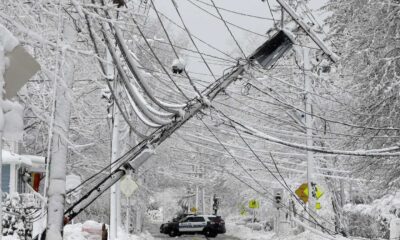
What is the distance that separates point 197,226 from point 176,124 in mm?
34863

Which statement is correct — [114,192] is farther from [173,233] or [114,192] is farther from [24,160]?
[173,233]

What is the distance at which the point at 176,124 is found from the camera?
10477 mm

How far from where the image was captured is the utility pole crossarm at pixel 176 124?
410 inches

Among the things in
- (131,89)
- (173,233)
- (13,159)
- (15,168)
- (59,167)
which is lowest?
(173,233)

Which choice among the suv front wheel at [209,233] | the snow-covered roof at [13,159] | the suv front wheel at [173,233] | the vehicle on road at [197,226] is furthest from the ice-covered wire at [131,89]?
the suv front wheel at [173,233]

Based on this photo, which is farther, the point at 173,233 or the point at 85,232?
the point at 173,233

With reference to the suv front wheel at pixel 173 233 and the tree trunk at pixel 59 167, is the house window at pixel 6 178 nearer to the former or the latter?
the tree trunk at pixel 59 167

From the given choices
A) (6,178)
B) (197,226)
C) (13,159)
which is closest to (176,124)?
(13,159)

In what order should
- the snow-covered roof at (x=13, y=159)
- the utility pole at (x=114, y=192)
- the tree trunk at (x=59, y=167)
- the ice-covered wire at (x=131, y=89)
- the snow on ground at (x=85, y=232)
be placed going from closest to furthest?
the ice-covered wire at (x=131, y=89) < the tree trunk at (x=59, y=167) < the utility pole at (x=114, y=192) < the snow on ground at (x=85, y=232) < the snow-covered roof at (x=13, y=159)

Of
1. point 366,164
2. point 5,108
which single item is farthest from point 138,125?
point 5,108

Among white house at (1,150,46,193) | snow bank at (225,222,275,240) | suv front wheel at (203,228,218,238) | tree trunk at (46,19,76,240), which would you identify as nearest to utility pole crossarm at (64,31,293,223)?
tree trunk at (46,19,76,240)

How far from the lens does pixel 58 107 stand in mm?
9820

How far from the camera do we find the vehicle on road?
144 ft

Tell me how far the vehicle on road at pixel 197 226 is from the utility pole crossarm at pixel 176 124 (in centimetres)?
3335
